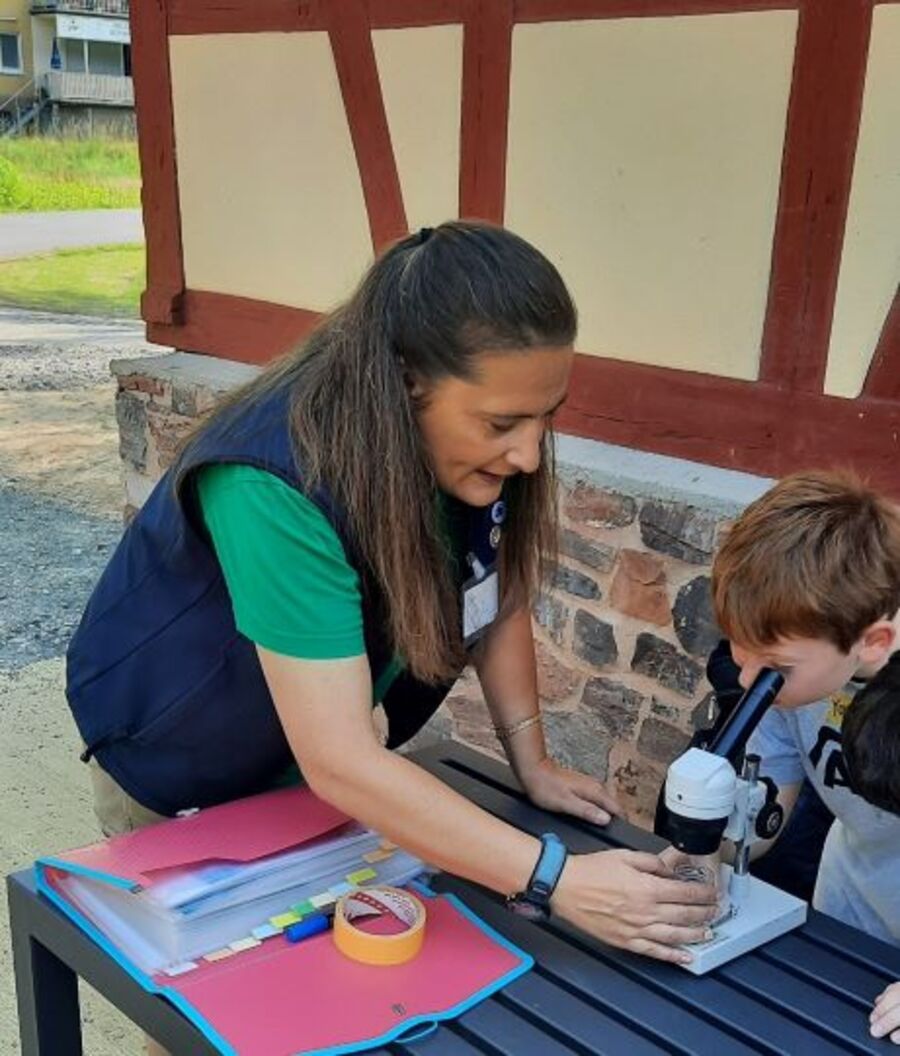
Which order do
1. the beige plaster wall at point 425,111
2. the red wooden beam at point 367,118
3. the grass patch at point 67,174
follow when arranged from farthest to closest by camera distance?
the grass patch at point 67,174, the red wooden beam at point 367,118, the beige plaster wall at point 425,111

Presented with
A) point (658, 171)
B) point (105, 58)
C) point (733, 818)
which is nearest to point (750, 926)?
point (733, 818)

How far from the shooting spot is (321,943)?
1.39 metres

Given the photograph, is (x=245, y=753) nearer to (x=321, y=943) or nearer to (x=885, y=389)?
(x=321, y=943)

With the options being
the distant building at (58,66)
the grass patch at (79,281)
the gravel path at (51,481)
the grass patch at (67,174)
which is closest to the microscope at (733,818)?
the gravel path at (51,481)

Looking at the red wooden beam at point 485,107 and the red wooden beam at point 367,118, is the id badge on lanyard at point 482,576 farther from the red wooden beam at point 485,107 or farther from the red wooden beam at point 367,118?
the red wooden beam at point 367,118

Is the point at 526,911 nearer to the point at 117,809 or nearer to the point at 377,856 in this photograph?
the point at 377,856

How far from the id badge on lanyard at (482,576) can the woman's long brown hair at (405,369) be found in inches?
6.8

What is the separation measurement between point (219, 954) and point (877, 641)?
2.80 feet

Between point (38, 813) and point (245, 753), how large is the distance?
74.0 inches

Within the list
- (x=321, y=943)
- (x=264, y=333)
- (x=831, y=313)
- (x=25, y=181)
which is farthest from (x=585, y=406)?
(x=25, y=181)

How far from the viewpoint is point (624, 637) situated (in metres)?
3.12

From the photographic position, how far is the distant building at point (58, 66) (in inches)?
1348

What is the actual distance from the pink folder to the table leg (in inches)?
3.7

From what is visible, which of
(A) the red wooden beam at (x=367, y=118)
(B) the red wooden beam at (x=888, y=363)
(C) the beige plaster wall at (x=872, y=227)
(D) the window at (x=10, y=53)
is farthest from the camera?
(D) the window at (x=10, y=53)
